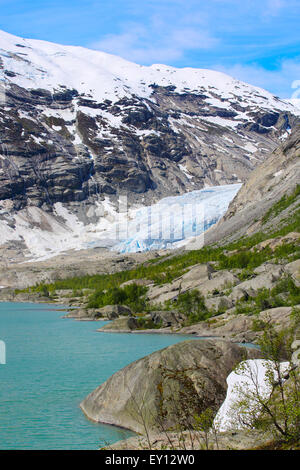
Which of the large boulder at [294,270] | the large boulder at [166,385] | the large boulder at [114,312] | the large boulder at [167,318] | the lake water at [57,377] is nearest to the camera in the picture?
the large boulder at [166,385]

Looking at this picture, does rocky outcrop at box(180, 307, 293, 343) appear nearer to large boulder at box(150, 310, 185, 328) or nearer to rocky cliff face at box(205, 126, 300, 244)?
large boulder at box(150, 310, 185, 328)

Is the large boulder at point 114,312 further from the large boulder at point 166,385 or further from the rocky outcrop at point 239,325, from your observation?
the large boulder at point 166,385

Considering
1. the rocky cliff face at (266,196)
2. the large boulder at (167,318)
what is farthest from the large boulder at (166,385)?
the rocky cliff face at (266,196)

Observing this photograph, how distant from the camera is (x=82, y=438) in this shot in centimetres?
1658

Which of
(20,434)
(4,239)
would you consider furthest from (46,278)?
(20,434)

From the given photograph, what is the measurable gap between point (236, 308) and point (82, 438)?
99.2ft

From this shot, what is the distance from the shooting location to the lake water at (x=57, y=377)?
16.9 m

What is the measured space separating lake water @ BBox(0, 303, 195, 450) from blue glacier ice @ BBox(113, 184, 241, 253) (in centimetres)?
8641

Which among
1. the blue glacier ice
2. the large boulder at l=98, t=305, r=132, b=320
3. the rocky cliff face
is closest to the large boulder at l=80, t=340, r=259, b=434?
the large boulder at l=98, t=305, r=132, b=320

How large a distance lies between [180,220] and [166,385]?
125470mm

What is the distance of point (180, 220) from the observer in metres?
142

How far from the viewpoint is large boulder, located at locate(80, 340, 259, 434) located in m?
16.7

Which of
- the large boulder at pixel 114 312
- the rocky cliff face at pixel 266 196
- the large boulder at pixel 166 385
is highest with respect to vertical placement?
the rocky cliff face at pixel 266 196

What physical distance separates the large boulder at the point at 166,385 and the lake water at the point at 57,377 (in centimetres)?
63
